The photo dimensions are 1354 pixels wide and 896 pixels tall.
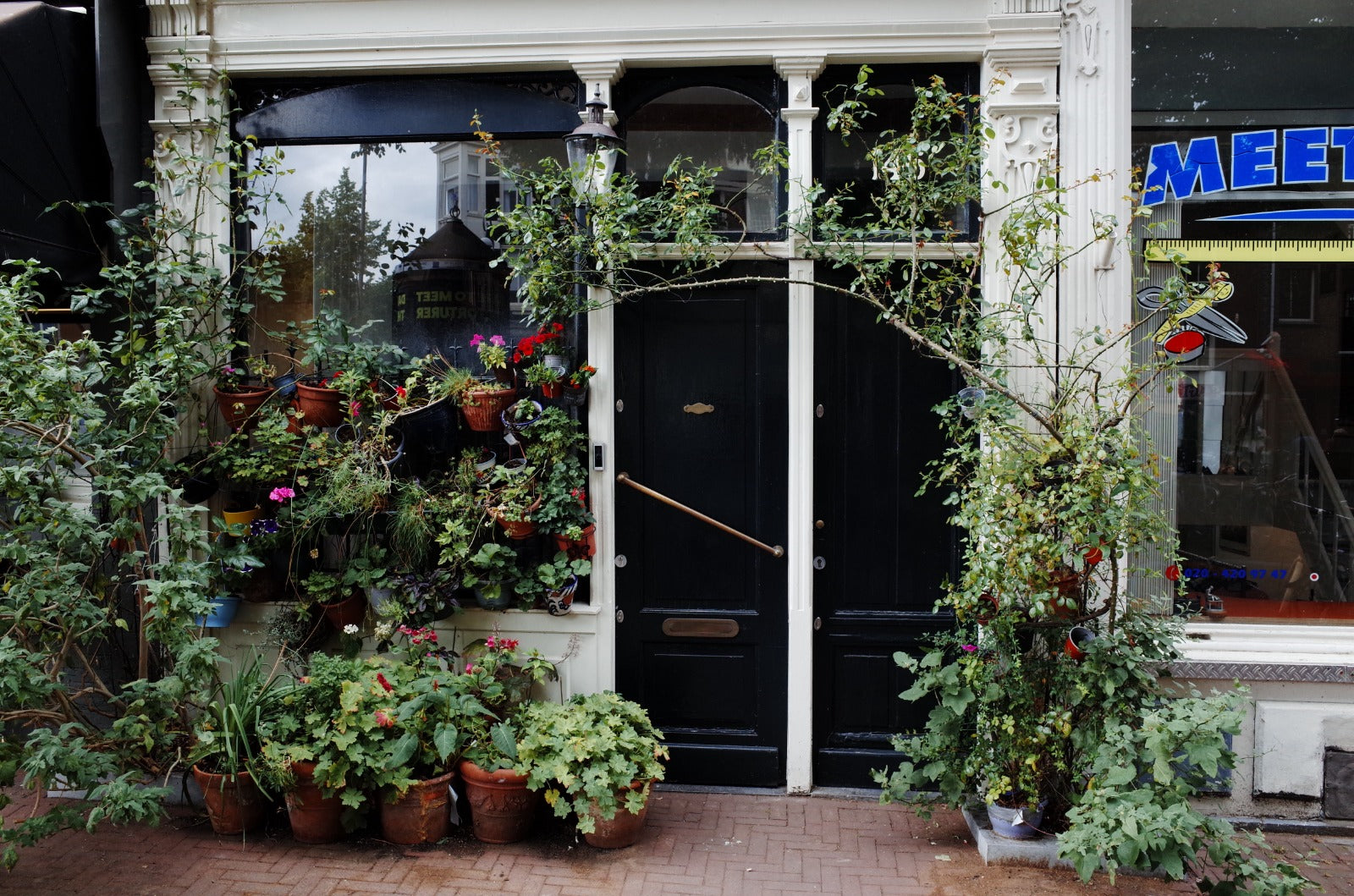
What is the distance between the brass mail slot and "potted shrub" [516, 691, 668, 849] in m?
0.70

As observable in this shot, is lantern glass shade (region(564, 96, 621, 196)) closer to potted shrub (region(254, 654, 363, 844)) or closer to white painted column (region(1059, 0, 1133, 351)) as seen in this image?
white painted column (region(1059, 0, 1133, 351))

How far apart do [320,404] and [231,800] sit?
1.95m

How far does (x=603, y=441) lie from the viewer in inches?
221

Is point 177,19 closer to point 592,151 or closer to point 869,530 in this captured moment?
point 592,151

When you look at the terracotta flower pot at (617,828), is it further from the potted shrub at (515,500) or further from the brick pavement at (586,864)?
the potted shrub at (515,500)

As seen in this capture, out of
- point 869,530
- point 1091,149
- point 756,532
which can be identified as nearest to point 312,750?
point 756,532

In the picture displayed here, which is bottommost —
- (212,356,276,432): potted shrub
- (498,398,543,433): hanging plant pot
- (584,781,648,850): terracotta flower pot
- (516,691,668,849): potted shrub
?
(584,781,648,850): terracotta flower pot

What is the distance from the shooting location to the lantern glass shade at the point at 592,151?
206 inches

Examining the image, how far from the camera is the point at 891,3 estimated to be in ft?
17.7

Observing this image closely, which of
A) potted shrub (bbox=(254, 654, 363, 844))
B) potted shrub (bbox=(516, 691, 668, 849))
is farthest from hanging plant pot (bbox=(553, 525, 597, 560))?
potted shrub (bbox=(254, 654, 363, 844))

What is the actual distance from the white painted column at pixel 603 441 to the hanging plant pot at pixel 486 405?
0.45 meters

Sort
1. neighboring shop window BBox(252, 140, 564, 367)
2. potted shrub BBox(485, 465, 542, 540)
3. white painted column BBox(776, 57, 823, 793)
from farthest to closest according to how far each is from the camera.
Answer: neighboring shop window BBox(252, 140, 564, 367) → white painted column BBox(776, 57, 823, 793) → potted shrub BBox(485, 465, 542, 540)

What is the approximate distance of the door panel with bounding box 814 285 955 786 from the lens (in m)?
5.57

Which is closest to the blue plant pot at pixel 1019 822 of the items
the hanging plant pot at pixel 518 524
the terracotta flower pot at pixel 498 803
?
the terracotta flower pot at pixel 498 803
